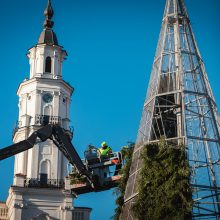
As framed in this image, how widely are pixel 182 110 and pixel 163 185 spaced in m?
4.43

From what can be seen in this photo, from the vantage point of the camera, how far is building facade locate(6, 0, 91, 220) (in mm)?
59719

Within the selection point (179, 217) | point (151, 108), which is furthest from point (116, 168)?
point (179, 217)

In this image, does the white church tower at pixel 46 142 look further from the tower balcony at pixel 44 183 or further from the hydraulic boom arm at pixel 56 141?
the hydraulic boom arm at pixel 56 141

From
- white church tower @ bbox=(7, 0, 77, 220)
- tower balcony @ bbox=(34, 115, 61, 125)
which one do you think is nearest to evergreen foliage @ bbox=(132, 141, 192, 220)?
white church tower @ bbox=(7, 0, 77, 220)

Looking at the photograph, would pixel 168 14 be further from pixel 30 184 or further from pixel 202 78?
pixel 30 184

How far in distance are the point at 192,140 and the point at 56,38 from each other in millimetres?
38459

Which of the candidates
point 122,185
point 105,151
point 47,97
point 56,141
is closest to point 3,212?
point 47,97

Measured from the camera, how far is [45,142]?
63.2m

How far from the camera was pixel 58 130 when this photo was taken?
49.4 meters

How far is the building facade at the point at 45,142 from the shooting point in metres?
59.7

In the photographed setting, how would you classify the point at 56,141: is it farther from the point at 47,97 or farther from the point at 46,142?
the point at 47,97

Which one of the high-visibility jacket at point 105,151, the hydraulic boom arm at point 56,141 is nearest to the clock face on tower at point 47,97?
the hydraulic boom arm at point 56,141

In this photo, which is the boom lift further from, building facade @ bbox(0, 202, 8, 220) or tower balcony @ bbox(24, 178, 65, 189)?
building facade @ bbox(0, 202, 8, 220)

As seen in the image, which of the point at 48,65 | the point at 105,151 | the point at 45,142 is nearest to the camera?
the point at 105,151
